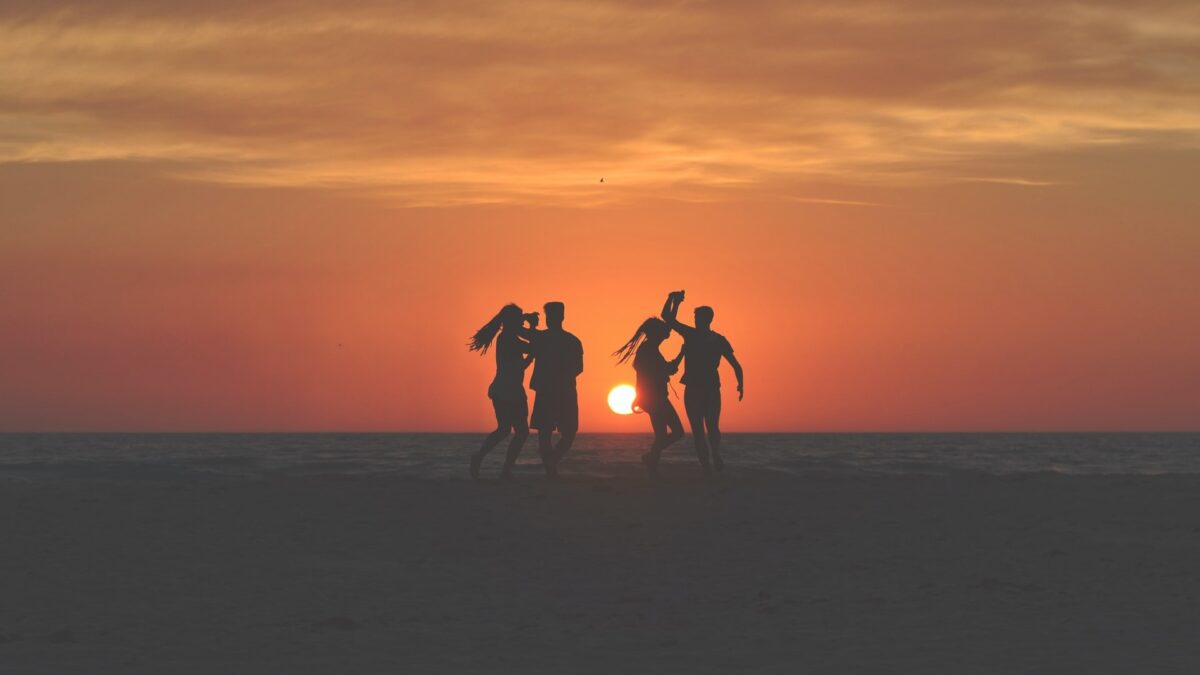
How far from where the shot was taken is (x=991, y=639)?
28.0 feet

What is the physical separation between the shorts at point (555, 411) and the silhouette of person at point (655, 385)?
38.6 inches

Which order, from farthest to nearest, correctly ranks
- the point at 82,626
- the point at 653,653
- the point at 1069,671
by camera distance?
the point at 82,626 → the point at 653,653 → the point at 1069,671

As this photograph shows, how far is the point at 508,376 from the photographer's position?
1753 centimetres

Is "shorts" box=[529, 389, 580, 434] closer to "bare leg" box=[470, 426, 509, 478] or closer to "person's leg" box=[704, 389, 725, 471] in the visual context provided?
"bare leg" box=[470, 426, 509, 478]

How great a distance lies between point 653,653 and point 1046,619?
2637mm

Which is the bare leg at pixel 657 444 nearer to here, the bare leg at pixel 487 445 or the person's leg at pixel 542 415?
the person's leg at pixel 542 415

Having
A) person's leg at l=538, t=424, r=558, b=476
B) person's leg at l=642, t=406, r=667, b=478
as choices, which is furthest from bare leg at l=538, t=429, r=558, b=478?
person's leg at l=642, t=406, r=667, b=478

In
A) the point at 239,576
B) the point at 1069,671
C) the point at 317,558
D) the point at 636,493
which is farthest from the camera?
the point at 636,493

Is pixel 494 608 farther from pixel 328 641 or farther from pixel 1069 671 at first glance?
pixel 1069 671

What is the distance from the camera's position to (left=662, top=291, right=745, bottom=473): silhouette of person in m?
18.7

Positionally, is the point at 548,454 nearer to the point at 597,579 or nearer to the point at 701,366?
the point at 701,366

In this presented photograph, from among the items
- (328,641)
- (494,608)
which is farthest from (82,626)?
(494,608)

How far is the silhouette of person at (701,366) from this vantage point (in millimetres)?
18719

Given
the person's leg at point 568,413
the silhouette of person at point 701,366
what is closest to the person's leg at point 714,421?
the silhouette of person at point 701,366
